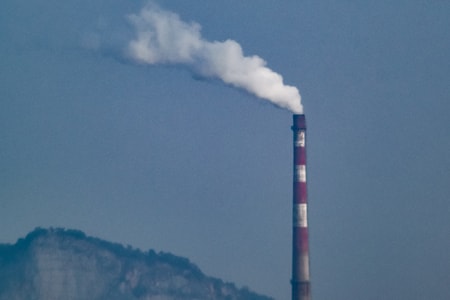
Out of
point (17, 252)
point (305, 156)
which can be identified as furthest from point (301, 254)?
point (17, 252)

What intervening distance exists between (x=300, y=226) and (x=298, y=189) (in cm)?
153

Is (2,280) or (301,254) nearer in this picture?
(301,254)

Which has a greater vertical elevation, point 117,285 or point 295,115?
point 295,115

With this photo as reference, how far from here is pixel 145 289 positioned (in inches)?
2072

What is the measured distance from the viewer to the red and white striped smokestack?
38.7 meters

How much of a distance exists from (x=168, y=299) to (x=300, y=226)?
1539 centimetres

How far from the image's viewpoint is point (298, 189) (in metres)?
39.3

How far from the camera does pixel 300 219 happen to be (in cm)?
3912

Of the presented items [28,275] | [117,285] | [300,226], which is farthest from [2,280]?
[300,226]

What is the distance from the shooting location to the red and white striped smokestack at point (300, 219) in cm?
3866

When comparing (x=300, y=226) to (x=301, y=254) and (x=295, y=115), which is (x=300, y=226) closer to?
(x=301, y=254)

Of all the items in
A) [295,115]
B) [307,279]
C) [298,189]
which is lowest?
[307,279]

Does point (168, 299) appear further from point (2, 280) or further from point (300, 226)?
point (300, 226)

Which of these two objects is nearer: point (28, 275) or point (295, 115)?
point (295, 115)
